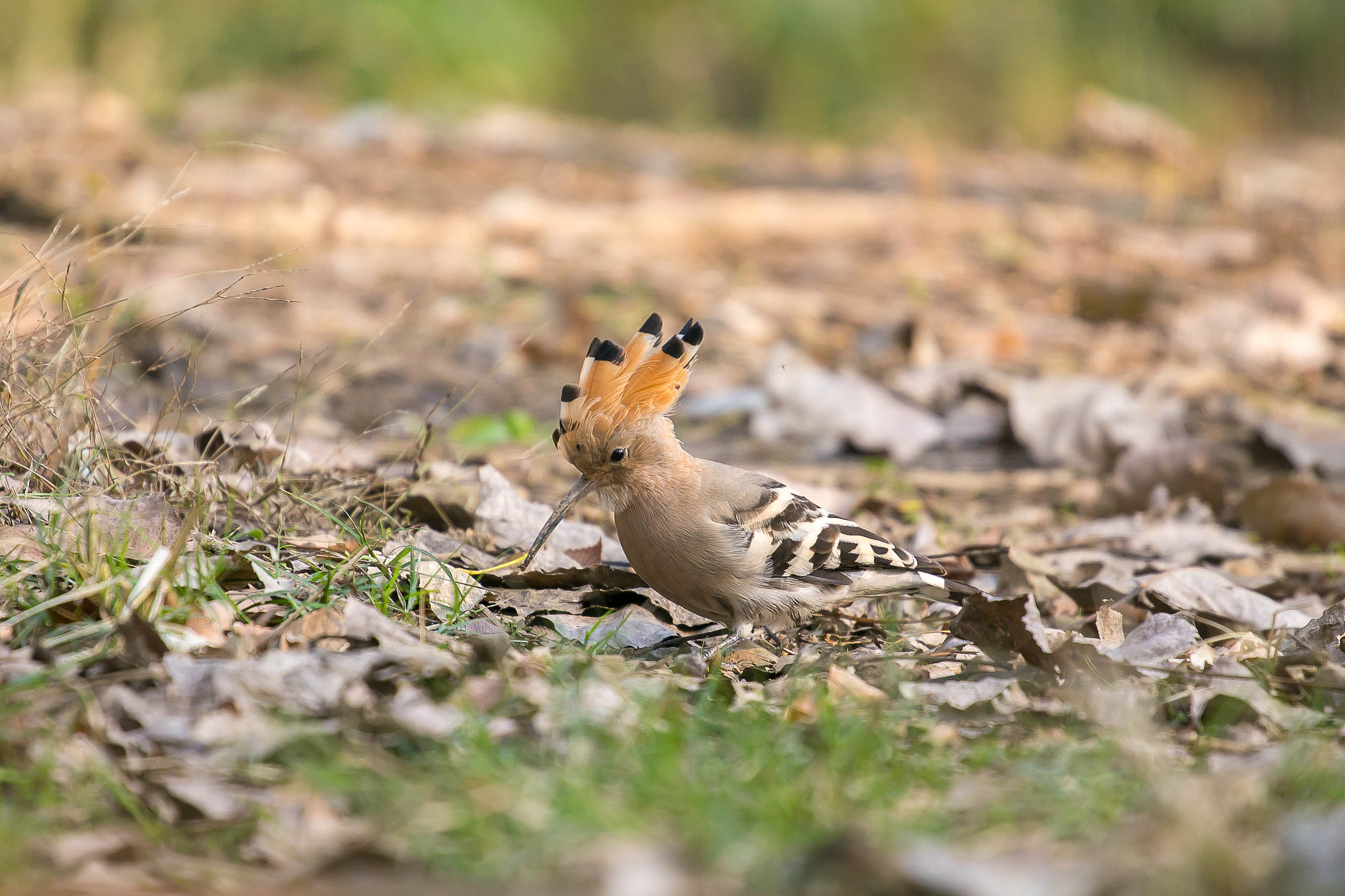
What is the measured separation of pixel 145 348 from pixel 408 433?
4.30 feet

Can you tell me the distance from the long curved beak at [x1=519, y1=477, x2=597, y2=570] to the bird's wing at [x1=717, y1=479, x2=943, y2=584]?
40cm

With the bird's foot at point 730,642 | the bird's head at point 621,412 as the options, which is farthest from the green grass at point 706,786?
the bird's head at point 621,412

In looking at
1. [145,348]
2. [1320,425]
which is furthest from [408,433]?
[1320,425]

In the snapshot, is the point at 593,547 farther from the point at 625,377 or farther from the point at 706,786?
the point at 706,786

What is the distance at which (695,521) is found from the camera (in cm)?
336

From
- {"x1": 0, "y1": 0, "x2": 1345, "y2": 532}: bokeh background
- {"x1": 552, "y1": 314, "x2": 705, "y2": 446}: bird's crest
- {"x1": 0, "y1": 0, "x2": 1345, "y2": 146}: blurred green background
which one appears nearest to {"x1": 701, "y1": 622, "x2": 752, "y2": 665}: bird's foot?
{"x1": 552, "y1": 314, "x2": 705, "y2": 446}: bird's crest

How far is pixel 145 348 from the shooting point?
554cm

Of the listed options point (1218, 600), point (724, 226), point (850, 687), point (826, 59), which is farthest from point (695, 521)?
point (826, 59)

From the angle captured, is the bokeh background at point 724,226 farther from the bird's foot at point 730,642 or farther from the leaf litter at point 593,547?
the bird's foot at point 730,642

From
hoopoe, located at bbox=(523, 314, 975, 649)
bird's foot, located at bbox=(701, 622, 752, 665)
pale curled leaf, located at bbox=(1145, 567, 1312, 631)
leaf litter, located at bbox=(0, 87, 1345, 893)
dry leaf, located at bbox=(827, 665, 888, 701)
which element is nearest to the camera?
leaf litter, located at bbox=(0, 87, 1345, 893)

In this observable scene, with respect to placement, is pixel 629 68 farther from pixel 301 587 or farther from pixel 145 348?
pixel 301 587

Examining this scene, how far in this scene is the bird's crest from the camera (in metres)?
3.41

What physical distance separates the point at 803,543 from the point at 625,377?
65cm

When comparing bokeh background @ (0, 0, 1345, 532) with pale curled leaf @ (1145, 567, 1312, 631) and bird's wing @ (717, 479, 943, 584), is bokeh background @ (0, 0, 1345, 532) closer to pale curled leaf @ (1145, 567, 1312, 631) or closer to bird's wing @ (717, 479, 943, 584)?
bird's wing @ (717, 479, 943, 584)
